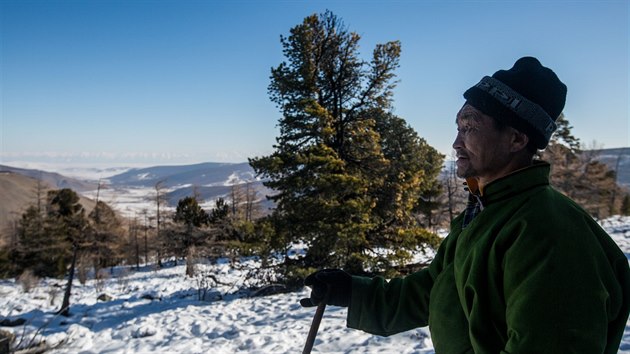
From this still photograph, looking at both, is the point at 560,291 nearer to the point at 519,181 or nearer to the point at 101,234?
the point at 519,181

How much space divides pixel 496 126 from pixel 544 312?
→ 700 millimetres

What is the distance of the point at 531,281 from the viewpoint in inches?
40.1

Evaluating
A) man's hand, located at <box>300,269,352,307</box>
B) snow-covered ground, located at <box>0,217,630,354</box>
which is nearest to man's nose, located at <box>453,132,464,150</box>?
man's hand, located at <box>300,269,352,307</box>

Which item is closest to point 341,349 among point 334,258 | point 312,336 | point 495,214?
point 312,336

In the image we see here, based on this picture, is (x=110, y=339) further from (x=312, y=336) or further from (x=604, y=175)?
(x=604, y=175)

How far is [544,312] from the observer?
0.99 metres

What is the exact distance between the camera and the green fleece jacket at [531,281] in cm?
98

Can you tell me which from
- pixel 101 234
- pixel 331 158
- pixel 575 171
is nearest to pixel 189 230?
pixel 101 234

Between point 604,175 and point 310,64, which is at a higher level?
point 310,64

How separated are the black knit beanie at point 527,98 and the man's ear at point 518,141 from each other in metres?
0.01

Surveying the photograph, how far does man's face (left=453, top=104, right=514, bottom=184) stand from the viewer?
142cm

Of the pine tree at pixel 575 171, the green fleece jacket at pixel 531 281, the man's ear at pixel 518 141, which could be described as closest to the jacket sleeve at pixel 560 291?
the green fleece jacket at pixel 531 281

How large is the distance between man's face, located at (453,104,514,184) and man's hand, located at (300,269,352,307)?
35.7 inches

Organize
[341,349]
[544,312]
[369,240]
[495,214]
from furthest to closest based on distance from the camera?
[369,240], [341,349], [495,214], [544,312]
